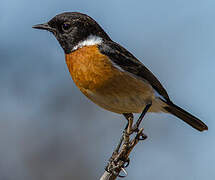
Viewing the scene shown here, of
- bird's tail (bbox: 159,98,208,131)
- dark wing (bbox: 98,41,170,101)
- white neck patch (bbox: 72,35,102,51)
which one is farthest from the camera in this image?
bird's tail (bbox: 159,98,208,131)

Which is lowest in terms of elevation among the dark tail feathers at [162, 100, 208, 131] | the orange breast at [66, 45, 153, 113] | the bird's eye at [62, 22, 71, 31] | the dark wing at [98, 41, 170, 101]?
the dark tail feathers at [162, 100, 208, 131]

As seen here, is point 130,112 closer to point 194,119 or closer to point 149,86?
point 149,86

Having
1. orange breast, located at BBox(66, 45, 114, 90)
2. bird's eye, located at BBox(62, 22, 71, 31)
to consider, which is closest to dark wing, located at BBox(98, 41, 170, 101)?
orange breast, located at BBox(66, 45, 114, 90)

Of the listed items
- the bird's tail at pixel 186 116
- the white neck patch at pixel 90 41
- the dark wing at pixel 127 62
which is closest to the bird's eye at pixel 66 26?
the white neck patch at pixel 90 41

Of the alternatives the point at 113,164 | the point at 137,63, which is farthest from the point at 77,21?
the point at 113,164

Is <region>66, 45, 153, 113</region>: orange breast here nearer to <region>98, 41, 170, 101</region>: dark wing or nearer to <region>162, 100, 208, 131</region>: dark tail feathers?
<region>98, 41, 170, 101</region>: dark wing

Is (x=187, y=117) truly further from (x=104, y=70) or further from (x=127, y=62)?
(x=104, y=70)

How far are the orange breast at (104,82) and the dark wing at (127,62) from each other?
0.32 feet

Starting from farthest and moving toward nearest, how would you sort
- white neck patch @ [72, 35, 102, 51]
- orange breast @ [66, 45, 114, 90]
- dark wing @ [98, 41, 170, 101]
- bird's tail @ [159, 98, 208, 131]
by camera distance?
bird's tail @ [159, 98, 208, 131] < white neck patch @ [72, 35, 102, 51] < dark wing @ [98, 41, 170, 101] < orange breast @ [66, 45, 114, 90]

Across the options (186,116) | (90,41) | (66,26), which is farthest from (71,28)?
(186,116)

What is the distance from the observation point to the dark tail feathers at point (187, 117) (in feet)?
17.7

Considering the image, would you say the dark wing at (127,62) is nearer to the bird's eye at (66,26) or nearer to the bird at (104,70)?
the bird at (104,70)

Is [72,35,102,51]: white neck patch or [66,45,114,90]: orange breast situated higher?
[72,35,102,51]: white neck patch

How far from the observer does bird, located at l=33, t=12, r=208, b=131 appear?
4621mm
